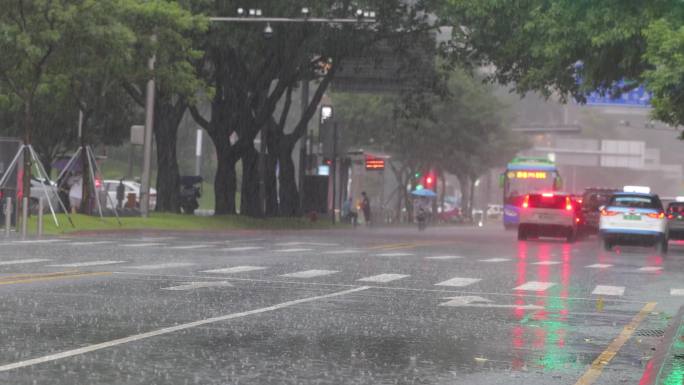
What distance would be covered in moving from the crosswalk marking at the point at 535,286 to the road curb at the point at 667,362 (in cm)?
853

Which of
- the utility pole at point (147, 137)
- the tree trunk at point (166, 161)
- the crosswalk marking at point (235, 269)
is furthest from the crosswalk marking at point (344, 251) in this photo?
the tree trunk at point (166, 161)

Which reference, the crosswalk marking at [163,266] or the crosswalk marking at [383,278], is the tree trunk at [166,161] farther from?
the crosswalk marking at [383,278]

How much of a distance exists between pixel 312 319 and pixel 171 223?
31640 mm

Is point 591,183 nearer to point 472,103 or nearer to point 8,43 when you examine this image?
point 472,103

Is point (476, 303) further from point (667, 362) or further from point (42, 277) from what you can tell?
point (667, 362)

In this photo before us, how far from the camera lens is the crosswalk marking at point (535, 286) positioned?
75.0 ft

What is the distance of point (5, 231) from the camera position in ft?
117

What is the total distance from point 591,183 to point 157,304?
524 feet

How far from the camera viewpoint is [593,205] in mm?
59875

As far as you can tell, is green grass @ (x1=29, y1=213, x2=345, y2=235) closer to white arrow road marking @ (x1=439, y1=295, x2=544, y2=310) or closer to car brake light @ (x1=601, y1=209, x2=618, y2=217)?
car brake light @ (x1=601, y1=209, x2=618, y2=217)

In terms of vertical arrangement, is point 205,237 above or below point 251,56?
below

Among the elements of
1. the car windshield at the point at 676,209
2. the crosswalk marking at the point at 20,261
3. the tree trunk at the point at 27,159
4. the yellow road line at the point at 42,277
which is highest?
the tree trunk at the point at 27,159

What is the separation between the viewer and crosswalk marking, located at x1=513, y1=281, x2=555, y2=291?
22872mm

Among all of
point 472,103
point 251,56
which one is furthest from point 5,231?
point 472,103
